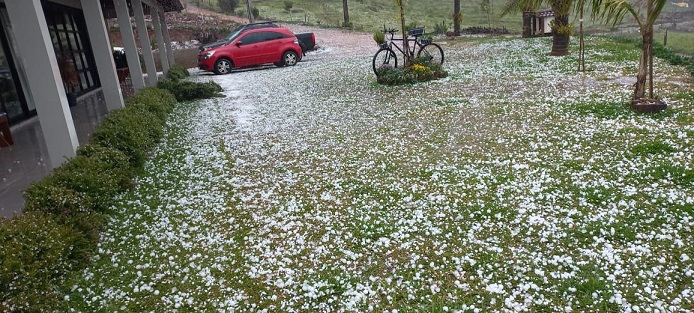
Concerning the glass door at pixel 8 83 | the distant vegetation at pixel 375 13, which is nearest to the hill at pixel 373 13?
the distant vegetation at pixel 375 13

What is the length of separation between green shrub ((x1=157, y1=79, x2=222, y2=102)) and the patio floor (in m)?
1.63

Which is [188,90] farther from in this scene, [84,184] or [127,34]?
[84,184]

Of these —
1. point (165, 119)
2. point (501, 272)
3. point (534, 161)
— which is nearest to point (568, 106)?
point (534, 161)

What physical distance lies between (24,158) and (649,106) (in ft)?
26.5

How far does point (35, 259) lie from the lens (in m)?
2.62

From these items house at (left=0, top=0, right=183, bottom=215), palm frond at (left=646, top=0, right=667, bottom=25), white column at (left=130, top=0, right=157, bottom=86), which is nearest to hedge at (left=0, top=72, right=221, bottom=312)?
house at (left=0, top=0, right=183, bottom=215)

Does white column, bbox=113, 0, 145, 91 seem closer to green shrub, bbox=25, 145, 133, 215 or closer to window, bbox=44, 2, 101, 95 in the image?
window, bbox=44, 2, 101, 95

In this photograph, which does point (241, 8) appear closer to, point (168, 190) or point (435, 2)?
point (435, 2)

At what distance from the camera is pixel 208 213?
149 inches

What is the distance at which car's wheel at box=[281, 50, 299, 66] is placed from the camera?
14.6 m

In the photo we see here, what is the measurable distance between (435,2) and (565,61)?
3440cm

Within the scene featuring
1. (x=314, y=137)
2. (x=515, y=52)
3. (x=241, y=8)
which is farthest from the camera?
(x=241, y=8)

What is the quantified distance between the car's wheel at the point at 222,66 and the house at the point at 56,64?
1588mm

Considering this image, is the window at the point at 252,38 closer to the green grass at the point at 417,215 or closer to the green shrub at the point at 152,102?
the green shrub at the point at 152,102
